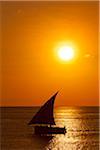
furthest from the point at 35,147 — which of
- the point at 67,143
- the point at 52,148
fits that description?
the point at 67,143

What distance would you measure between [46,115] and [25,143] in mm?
6862

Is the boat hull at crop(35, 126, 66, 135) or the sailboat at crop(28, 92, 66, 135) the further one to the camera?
the boat hull at crop(35, 126, 66, 135)

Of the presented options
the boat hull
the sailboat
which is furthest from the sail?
the boat hull

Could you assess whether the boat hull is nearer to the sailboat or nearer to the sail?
the sailboat

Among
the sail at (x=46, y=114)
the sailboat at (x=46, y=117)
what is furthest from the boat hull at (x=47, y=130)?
the sail at (x=46, y=114)

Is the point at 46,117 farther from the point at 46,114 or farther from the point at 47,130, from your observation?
the point at 47,130

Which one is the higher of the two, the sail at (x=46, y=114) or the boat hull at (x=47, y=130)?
the sail at (x=46, y=114)

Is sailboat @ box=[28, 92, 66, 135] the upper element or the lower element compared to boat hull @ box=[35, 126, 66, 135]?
upper

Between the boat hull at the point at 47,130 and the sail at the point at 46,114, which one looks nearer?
the sail at the point at 46,114

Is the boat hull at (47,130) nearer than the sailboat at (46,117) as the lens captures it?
No

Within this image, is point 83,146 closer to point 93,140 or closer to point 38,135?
point 93,140

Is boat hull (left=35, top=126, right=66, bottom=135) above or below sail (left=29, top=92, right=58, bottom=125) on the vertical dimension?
below

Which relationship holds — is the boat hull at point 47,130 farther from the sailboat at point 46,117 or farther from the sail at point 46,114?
the sail at point 46,114

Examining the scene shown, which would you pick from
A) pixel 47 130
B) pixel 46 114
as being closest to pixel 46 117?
pixel 46 114
